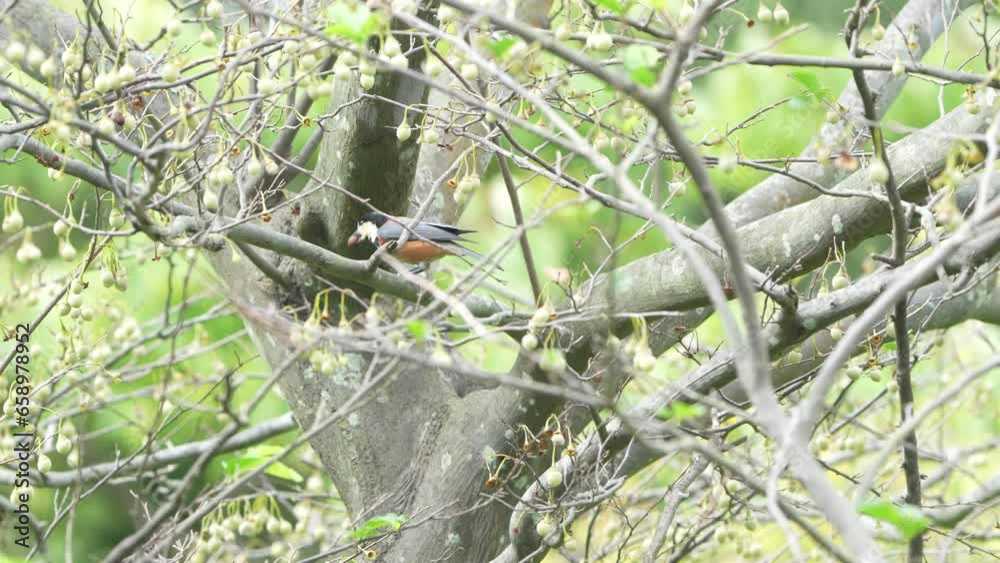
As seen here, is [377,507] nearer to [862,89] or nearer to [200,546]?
[200,546]

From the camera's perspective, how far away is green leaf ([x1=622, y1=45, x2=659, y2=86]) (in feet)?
4.41

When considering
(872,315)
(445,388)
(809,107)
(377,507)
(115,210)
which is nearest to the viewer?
(872,315)

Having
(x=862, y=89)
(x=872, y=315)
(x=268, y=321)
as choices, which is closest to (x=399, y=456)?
(x=268, y=321)

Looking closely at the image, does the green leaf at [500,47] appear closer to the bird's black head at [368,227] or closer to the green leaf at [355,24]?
the green leaf at [355,24]

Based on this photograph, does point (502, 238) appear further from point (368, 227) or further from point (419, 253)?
point (368, 227)

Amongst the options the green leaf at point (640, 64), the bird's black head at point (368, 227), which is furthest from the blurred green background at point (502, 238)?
the green leaf at point (640, 64)

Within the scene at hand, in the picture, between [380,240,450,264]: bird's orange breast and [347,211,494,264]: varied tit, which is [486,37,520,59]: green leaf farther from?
[380,240,450,264]: bird's orange breast

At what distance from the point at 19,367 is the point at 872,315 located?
2245 mm

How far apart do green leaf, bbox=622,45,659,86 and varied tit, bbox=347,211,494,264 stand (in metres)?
1.15

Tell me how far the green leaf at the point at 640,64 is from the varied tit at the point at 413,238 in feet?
3.78

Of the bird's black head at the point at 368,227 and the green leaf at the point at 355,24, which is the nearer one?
the green leaf at the point at 355,24

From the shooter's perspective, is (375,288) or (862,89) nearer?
(862,89)

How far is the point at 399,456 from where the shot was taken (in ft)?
9.37

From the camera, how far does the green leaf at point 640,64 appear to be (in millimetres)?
1343
